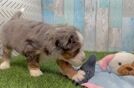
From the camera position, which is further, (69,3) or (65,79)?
(69,3)

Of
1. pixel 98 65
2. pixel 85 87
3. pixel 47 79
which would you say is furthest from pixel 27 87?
pixel 98 65

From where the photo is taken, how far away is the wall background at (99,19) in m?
2.54

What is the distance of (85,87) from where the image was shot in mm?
1525

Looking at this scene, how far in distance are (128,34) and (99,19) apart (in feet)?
0.87

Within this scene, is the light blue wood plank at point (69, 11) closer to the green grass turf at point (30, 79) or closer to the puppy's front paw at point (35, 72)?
the green grass turf at point (30, 79)

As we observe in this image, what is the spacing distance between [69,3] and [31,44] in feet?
3.58

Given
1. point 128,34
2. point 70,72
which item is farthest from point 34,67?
point 128,34

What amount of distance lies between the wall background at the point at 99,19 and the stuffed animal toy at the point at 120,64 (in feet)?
2.44

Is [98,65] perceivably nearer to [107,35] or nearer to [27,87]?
[27,87]

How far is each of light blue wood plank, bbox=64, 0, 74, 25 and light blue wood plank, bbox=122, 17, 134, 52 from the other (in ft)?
1.40

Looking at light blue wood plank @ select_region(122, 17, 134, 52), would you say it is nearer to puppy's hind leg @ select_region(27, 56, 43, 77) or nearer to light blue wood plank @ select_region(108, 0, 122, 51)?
light blue wood plank @ select_region(108, 0, 122, 51)

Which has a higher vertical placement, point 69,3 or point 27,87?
point 69,3

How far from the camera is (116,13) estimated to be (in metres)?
2.54

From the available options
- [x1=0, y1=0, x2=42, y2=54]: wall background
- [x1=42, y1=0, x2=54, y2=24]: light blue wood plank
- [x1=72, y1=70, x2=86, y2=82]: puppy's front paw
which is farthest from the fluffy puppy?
[x1=42, y1=0, x2=54, y2=24]: light blue wood plank
